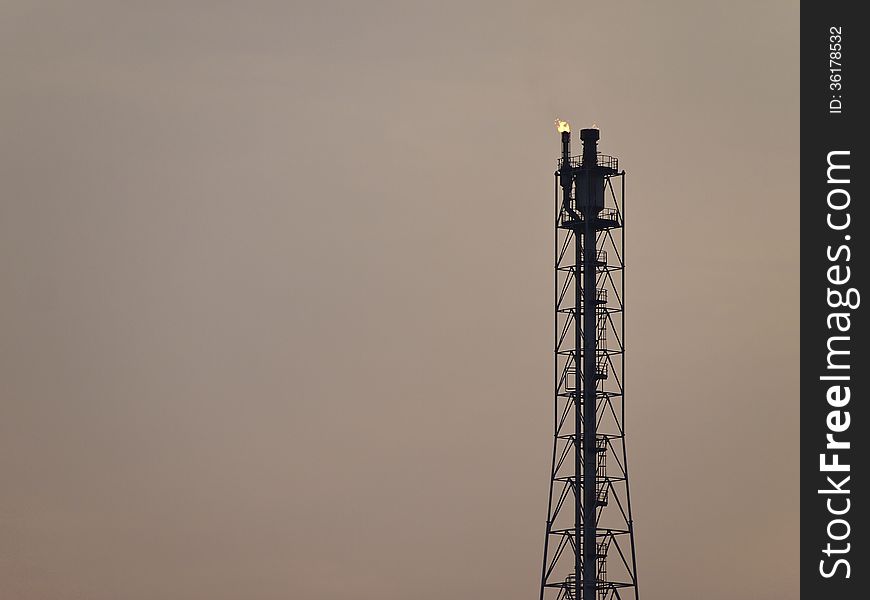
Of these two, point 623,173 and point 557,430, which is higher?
point 623,173

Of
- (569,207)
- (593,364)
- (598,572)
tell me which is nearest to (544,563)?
(598,572)

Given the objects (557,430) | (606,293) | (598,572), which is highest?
(606,293)

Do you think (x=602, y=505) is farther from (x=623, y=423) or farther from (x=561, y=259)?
(x=561, y=259)
